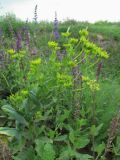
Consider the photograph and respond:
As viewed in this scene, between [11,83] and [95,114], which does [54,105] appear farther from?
[11,83]

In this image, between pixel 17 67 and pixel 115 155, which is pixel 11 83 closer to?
pixel 17 67

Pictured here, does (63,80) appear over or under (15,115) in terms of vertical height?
over

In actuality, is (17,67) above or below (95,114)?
above

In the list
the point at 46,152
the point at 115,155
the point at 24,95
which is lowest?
the point at 115,155

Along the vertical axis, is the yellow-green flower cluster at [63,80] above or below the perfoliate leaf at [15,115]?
above

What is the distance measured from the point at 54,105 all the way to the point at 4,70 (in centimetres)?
104

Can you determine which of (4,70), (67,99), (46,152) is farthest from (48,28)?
(46,152)

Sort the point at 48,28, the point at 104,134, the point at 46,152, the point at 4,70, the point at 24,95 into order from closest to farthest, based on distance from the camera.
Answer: the point at 46,152 < the point at 24,95 < the point at 104,134 < the point at 4,70 < the point at 48,28

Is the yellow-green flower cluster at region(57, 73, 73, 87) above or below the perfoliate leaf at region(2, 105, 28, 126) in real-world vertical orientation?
above

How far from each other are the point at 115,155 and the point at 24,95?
80 cm

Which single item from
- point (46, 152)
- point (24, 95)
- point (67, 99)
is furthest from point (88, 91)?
point (46, 152)

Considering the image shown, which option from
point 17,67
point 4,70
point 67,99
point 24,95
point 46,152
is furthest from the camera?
point 4,70

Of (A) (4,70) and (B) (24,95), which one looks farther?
(A) (4,70)

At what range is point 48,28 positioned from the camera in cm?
1253
